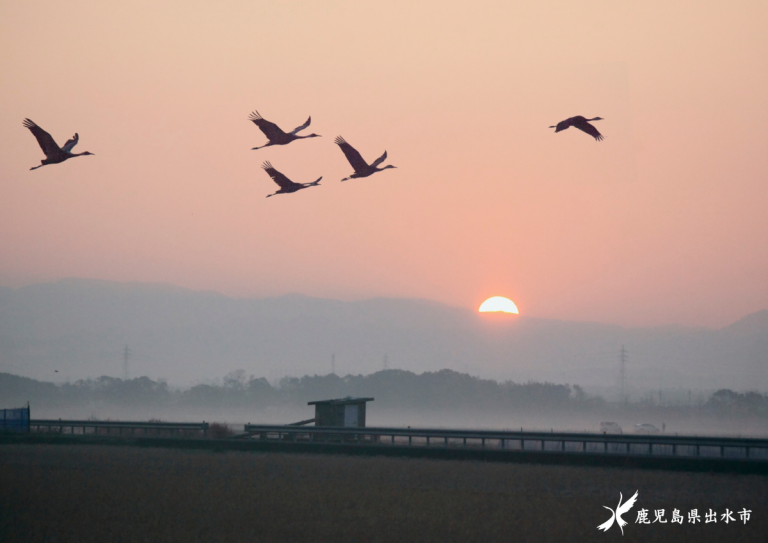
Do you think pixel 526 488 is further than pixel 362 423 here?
No

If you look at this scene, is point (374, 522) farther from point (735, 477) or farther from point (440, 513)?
point (735, 477)

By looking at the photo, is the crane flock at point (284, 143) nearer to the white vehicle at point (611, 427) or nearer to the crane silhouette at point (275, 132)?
the crane silhouette at point (275, 132)

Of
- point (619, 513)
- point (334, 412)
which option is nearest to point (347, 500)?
point (619, 513)

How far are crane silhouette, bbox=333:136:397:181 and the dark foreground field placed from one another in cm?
867

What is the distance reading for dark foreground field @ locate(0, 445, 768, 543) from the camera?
14.3 metres

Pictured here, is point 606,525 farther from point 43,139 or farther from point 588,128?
point 43,139

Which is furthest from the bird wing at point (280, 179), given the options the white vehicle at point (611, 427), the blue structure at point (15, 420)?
the white vehicle at point (611, 427)

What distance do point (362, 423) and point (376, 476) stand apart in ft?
49.8

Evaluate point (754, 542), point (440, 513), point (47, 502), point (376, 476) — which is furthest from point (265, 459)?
point (754, 542)

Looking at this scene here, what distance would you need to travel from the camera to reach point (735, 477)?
20609 millimetres

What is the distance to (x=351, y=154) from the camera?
21.7 m

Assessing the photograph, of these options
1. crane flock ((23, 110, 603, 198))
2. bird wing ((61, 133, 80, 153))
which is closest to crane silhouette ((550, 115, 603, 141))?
crane flock ((23, 110, 603, 198))

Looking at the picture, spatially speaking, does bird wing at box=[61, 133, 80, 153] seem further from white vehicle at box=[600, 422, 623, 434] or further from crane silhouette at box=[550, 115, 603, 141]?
white vehicle at box=[600, 422, 623, 434]

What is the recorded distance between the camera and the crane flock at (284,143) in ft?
66.8
